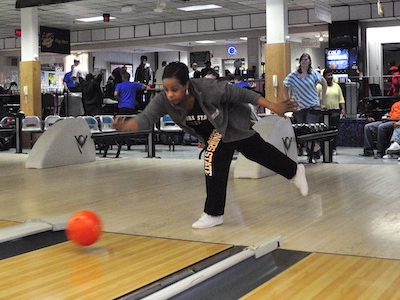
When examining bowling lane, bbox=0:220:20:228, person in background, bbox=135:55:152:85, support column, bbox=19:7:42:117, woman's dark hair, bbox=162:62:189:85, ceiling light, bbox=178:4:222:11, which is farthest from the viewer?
ceiling light, bbox=178:4:222:11

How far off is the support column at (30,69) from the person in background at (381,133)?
7.66 m

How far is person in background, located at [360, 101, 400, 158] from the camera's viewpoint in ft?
31.8

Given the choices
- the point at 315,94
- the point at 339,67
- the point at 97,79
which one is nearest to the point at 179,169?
the point at 315,94

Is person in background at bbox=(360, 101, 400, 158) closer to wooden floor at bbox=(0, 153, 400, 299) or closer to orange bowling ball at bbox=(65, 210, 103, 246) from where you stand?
wooden floor at bbox=(0, 153, 400, 299)

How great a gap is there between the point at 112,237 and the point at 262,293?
142cm

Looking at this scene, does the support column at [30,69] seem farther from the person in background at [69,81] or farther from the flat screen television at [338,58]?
the flat screen television at [338,58]

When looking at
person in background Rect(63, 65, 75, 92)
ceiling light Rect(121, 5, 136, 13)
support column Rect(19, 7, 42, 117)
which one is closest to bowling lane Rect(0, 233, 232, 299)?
support column Rect(19, 7, 42, 117)

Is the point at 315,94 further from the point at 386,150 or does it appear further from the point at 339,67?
the point at 339,67

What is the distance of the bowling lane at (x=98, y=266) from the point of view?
2.73 m

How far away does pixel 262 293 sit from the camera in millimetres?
2623

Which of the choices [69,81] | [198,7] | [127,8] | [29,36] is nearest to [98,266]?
[29,36]

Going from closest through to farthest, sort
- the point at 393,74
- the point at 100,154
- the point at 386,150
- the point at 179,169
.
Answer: the point at 179,169, the point at 386,150, the point at 100,154, the point at 393,74

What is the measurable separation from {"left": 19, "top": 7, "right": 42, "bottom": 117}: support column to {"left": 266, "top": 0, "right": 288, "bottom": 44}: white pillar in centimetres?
556

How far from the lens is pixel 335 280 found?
2783mm
